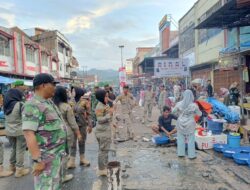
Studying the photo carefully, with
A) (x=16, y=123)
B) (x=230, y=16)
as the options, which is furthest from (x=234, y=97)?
(x=16, y=123)

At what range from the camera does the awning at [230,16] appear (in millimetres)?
9430

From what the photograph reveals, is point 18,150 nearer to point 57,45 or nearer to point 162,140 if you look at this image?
point 162,140

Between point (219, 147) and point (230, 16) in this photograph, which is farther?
point (230, 16)

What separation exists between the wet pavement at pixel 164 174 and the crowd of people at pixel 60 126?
0.83 ft

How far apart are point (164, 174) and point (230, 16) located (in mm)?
6971

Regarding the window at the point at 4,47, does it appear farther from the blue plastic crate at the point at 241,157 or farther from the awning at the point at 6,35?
the blue plastic crate at the point at 241,157

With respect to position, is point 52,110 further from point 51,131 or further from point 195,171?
point 195,171

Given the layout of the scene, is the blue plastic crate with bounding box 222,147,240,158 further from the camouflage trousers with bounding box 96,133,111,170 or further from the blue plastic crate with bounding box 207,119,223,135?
the camouflage trousers with bounding box 96,133,111,170

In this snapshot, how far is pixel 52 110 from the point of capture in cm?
338

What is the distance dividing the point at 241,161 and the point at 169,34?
33.3 metres

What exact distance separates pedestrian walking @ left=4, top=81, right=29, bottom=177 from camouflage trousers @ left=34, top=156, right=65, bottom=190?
305 centimetres

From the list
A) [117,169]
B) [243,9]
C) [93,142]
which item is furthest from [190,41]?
[117,169]

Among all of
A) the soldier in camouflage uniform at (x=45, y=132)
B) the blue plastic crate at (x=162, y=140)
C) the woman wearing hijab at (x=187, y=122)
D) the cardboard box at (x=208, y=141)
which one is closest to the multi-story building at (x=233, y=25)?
the cardboard box at (x=208, y=141)

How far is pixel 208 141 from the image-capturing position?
311 inches
